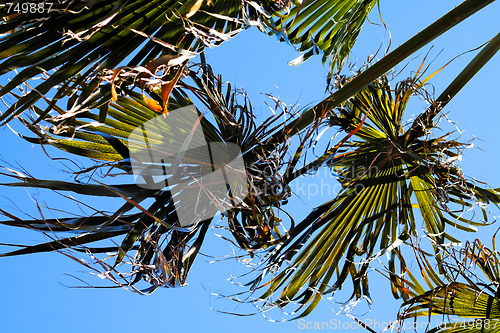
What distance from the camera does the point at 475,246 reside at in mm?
1737

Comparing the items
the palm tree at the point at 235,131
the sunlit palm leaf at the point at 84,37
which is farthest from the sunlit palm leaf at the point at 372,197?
the sunlit palm leaf at the point at 84,37

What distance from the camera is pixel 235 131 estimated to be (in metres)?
1.43

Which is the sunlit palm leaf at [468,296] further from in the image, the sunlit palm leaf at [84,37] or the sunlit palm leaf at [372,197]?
the sunlit palm leaf at [84,37]

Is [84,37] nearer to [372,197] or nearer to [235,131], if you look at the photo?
[235,131]

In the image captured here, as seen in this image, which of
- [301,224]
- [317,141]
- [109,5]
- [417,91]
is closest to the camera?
[109,5]

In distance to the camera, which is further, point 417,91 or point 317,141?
point 417,91

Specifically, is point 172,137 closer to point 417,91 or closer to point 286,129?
point 286,129

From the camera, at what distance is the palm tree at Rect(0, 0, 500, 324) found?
3.45 feet

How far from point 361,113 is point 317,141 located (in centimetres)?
51

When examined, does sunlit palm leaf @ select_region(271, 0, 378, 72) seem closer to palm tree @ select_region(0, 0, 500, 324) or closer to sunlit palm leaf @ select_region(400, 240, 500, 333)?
palm tree @ select_region(0, 0, 500, 324)

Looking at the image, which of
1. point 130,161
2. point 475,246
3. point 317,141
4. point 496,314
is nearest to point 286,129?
point 317,141

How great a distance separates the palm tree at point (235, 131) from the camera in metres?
1.05

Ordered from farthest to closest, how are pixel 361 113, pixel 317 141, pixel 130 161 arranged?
pixel 361 113
pixel 317 141
pixel 130 161


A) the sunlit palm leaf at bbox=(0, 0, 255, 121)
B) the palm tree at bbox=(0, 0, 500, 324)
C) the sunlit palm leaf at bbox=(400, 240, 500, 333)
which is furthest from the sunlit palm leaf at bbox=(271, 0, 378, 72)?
the sunlit palm leaf at bbox=(400, 240, 500, 333)
